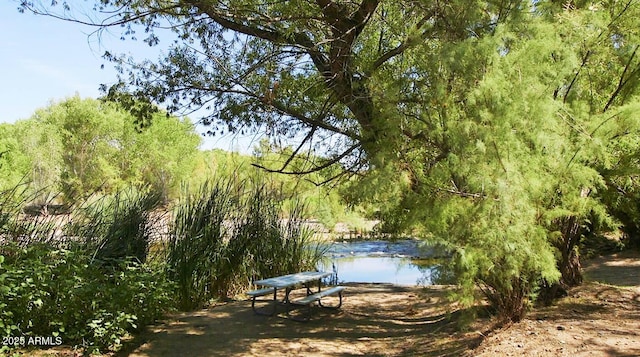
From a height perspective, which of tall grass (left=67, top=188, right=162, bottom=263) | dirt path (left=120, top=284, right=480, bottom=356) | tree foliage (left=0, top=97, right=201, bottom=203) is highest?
tree foliage (left=0, top=97, right=201, bottom=203)

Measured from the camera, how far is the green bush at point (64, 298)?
10.8 feet

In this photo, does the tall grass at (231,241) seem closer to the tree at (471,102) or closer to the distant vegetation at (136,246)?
the distant vegetation at (136,246)

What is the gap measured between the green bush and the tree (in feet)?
6.19

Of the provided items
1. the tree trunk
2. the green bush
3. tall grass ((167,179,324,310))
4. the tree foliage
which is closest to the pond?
tall grass ((167,179,324,310))

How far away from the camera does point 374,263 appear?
11688mm

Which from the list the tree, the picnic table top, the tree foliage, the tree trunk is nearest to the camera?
the tree

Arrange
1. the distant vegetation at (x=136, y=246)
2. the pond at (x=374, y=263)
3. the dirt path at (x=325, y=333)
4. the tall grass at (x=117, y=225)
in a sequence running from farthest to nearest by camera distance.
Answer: the pond at (x=374, y=263) < the tall grass at (x=117, y=225) < the dirt path at (x=325, y=333) < the distant vegetation at (x=136, y=246)

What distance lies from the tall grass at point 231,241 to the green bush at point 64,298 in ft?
4.33

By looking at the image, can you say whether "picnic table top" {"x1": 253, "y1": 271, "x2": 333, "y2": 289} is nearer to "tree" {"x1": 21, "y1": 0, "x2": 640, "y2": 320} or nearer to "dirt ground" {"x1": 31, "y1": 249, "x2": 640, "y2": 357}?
"dirt ground" {"x1": 31, "y1": 249, "x2": 640, "y2": 357}

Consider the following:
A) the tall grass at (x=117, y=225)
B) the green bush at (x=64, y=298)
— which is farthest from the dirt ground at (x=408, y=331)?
the tall grass at (x=117, y=225)

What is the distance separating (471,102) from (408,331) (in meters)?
2.33

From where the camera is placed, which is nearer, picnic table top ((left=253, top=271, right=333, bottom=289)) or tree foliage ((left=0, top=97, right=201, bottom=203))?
picnic table top ((left=253, top=271, right=333, bottom=289))

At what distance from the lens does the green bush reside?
329 cm

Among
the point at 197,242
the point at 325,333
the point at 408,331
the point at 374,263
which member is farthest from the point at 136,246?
the point at 374,263
